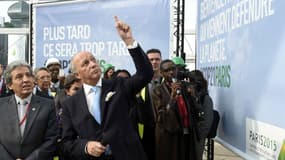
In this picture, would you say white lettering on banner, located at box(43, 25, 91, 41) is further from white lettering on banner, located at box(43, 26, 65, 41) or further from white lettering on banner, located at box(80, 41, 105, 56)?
white lettering on banner, located at box(80, 41, 105, 56)

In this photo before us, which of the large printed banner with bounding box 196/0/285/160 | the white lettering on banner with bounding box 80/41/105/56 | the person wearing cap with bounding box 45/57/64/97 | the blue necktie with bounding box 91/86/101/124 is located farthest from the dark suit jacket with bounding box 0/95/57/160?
the white lettering on banner with bounding box 80/41/105/56

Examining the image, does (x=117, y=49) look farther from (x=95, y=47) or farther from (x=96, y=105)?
(x=96, y=105)

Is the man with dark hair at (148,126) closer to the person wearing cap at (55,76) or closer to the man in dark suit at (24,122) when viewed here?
the man in dark suit at (24,122)

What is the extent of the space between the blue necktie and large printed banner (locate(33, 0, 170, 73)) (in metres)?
3.62

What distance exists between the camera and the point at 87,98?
9.86 ft

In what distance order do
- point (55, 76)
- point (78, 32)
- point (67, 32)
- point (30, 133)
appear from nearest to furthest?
point (30, 133), point (55, 76), point (78, 32), point (67, 32)

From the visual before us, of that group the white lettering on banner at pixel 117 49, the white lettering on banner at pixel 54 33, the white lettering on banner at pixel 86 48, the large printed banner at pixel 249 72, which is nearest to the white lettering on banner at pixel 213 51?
the large printed banner at pixel 249 72

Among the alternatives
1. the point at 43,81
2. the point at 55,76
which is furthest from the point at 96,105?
the point at 55,76

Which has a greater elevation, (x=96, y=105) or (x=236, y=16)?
(x=236, y=16)

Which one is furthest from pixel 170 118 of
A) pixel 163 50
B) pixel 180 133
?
pixel 163 50

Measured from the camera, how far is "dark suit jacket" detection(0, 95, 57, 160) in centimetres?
298

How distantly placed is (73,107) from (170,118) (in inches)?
64.3

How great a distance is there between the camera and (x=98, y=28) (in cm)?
758

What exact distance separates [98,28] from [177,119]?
3455 mm
